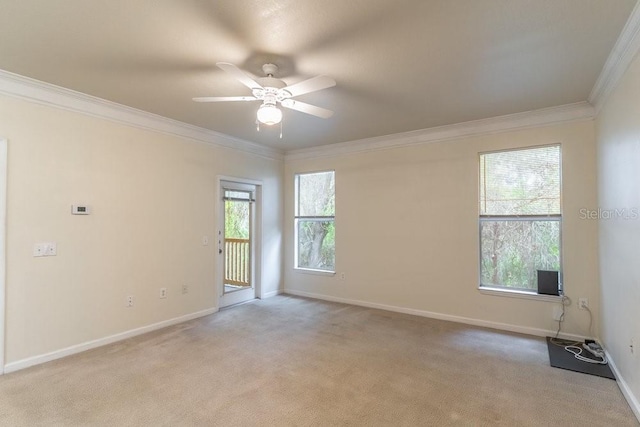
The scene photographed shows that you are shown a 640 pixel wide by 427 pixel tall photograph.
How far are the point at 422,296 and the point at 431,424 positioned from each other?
2.50m

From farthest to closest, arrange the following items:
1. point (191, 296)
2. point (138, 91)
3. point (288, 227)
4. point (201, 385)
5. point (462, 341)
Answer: point (288, 227), point (191, 296), point (462, 341), point (138, 91), point (201, 385)

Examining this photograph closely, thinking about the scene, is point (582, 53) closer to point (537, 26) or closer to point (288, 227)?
point (537, 26)

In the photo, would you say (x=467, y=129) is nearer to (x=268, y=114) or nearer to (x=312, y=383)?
(x=268, y=114)

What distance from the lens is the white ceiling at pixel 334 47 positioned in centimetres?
194

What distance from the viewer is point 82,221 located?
10.7 ft

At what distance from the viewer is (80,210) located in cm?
325

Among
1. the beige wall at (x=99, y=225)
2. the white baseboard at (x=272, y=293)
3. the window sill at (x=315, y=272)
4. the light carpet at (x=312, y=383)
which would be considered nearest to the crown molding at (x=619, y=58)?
the light carpet at (x=312, y=383)

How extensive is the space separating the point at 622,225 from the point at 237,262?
4646mm

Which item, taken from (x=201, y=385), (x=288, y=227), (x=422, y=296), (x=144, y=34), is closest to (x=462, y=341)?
(x=422, y=296)

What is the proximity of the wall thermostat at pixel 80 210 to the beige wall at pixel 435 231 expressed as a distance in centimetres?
325

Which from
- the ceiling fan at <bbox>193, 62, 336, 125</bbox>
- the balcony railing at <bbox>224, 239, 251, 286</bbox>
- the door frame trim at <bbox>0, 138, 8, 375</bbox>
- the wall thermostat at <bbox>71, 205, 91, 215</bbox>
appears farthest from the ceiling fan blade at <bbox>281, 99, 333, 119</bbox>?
the balcony railing at <bbox>224, 239, 251, 286</bbox>

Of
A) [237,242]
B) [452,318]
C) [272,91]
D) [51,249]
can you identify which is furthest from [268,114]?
[452,318]

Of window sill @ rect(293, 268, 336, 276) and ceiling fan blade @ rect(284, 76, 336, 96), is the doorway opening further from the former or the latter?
ceiling fan blade @ rect(284, 76, 336, 96)

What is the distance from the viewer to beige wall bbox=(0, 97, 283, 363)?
2.88m
